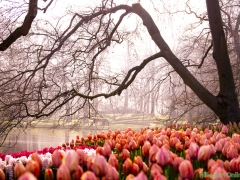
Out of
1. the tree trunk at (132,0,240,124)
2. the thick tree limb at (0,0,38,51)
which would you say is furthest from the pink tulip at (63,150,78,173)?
the tree trunk at (132,0,240,124)

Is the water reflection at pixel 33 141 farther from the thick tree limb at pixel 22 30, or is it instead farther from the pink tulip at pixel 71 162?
the pink tulip at pixel 71 162

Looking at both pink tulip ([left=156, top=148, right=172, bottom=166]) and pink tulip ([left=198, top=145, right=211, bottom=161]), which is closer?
pink tulip ([left=156, top=148, right=172, bottom=166])

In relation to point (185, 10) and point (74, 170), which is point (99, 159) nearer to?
point (74, 170)

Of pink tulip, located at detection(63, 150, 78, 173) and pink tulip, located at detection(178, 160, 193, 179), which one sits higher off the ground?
pink tulip, located at detection(63, 150, 78, 173)

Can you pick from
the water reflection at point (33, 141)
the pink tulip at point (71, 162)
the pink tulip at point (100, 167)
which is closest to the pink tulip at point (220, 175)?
the pink tulip at point (100, 167)

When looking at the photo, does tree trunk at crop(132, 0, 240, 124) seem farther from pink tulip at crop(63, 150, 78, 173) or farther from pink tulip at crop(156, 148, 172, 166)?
pink tulip at crop(63, 150, 78, 173)

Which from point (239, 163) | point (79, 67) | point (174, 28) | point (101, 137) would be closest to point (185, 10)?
point (174, 28)

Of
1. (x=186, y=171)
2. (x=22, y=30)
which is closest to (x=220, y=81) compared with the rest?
(x=22, y=30)

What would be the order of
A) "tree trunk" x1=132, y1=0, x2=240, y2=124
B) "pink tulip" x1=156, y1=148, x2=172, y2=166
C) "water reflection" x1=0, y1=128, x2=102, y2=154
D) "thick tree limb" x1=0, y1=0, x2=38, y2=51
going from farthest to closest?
"water reflection" x1=0, y1=128, x2=102, y2=154 → "tree trunk" x1=132, y1=0, x2=240, y2=124 → "thick tree limb" x1=0, y1=0, x2=38, y2=51 → "pink tulip" x1=156, y1=148, x2=172, y2=166

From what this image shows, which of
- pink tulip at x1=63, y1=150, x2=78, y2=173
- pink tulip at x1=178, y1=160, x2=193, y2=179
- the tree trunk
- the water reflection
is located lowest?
the water reflection

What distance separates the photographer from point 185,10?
898cm

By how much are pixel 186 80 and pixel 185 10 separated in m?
2.98

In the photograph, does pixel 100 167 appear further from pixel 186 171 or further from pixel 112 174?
pixel 186 171

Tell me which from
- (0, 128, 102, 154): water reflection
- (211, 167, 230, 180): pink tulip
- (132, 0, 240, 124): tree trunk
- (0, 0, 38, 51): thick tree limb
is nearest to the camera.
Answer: (211, 167, 230, 180): pink tulip
